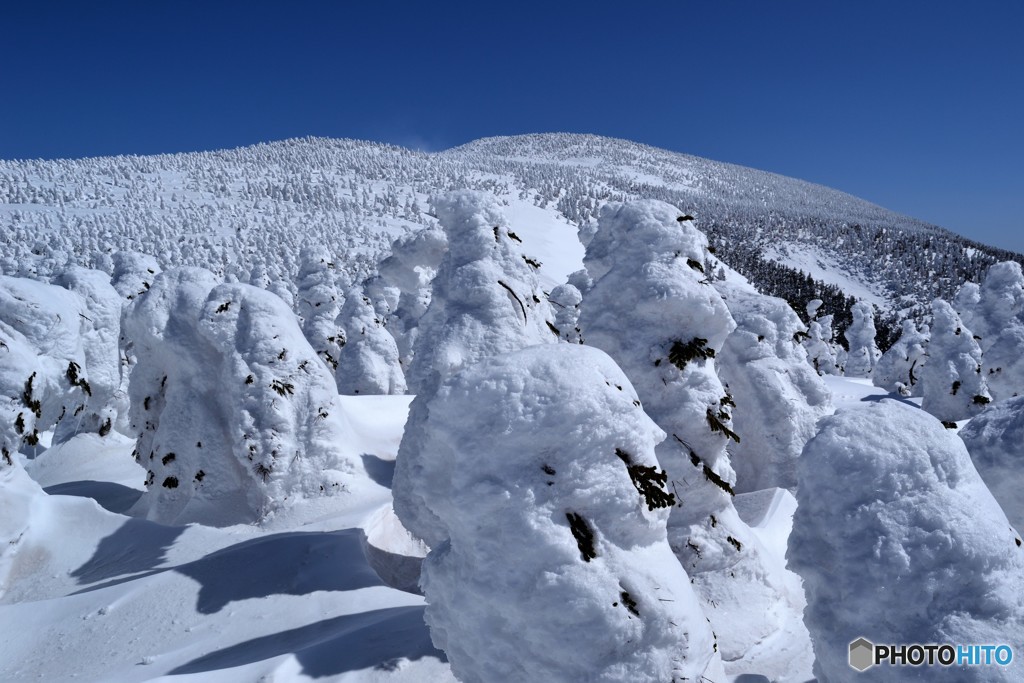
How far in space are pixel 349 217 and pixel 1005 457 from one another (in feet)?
246

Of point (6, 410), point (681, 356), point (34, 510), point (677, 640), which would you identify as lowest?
point (677, 640)

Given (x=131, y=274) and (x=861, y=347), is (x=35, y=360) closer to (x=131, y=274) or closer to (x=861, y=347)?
(x=131, y=274)

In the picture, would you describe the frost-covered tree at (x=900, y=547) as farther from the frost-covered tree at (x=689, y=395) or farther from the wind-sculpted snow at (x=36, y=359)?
the wind-sculpted snow at (x=36, y=359)

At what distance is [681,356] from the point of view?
7.25m

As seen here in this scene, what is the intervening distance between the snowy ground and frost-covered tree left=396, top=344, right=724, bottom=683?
1.68m

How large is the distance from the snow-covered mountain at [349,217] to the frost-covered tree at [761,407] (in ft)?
88.2

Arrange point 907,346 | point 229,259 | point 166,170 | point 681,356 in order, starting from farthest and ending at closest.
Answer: point 166,170
point 229,259
point 907,346
point 681,356

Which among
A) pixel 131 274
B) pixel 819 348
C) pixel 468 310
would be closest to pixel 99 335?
pixel 131 274

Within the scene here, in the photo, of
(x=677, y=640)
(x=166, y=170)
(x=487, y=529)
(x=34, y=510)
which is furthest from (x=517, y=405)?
(x=166, y=170)

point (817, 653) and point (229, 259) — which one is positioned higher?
point (229, 259)

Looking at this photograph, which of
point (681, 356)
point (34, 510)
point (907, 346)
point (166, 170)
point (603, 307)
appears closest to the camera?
point (681, 356)

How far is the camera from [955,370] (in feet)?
74.4

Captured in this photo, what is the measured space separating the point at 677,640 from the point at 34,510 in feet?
31.3

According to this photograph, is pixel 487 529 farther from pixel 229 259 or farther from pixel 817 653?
pixel 229 259
